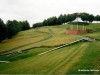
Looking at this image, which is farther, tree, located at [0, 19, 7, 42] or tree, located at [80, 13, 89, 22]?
tree, located at [80, 13, 89, 22]

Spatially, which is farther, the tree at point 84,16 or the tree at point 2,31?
the tree at point 84,16

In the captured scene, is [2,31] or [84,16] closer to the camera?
[2,31]

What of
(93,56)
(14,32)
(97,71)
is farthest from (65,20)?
(97,71)

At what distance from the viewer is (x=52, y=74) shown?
121 feet

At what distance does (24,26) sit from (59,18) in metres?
23.6

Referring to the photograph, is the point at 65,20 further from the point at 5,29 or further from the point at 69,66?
the point at 69,66

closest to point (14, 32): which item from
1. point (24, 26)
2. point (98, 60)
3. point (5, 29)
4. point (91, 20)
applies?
point (5, 29)

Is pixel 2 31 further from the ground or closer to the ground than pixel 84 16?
closer to the ground

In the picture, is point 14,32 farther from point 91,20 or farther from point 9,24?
point 91,20

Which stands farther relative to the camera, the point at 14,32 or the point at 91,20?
the point at 91,20

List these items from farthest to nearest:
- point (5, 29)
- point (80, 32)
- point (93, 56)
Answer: point (5, 29), point (80, 32), point (93, 56)

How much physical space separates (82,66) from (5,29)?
259 ft

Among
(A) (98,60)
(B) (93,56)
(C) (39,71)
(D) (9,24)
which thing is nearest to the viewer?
(C) (39,71)

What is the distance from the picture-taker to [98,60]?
45.4 meters
